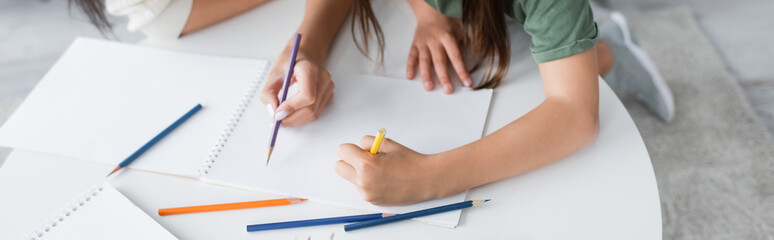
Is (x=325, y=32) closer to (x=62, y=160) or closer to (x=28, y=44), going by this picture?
(x=62, y=160)

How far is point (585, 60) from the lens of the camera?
656 millimetres

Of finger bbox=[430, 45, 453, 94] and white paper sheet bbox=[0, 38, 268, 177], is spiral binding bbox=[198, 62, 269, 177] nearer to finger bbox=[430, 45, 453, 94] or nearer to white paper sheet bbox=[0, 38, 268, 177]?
white paper sheet bbox=[0, 38, 268, 177]

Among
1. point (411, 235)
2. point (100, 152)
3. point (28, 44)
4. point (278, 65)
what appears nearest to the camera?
point (411, 235)

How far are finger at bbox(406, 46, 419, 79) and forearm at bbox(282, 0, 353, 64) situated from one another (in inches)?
4.9

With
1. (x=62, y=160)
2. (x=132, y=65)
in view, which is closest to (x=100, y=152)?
(x=62, y=160)

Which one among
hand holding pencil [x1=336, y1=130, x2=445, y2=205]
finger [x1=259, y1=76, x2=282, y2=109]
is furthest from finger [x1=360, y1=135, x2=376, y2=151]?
finger [x1=259, y1=76, x2=282, y2=109]

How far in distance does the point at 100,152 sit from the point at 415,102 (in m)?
0.38

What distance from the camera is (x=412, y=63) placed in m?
0.76

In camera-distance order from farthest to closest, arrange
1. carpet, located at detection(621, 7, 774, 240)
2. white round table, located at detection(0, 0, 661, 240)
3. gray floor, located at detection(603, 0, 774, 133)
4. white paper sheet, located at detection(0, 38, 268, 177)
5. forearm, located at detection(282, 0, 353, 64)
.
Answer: gray floor, located at detection(603, 0, 774, 133)
carpet, located at detection(621, 7, 774, 240)
forearm, located at detection(282, 0, 353, 64)
white paper sheet, located at detection(0, 38, 268, 177)
white round table, located at detection(0, 0, 661, 240)

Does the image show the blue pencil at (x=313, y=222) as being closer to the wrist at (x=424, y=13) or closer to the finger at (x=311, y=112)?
the finger at (x=311, y=112)

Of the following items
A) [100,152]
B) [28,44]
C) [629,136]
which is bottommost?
[28,44]

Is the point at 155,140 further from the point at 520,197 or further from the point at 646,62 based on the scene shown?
the point at 646,62

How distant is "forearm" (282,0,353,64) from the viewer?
78cm

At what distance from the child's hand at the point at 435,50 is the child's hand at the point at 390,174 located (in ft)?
0.49
